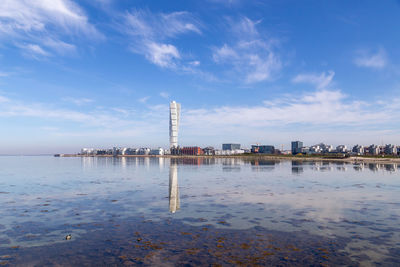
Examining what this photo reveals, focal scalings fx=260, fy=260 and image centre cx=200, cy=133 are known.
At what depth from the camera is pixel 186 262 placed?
10.2 m

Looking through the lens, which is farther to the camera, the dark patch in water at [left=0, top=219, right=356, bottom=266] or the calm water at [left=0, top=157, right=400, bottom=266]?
the calm water at [left=0, top=157, right=400, bottom=266]

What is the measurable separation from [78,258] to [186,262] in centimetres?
445

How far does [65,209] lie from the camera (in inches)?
774

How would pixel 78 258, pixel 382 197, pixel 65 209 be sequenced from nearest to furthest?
pixel 78 258 < pixel 65 209 < pixel 382 197

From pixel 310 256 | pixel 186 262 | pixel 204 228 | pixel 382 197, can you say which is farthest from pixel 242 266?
pixel 382 197

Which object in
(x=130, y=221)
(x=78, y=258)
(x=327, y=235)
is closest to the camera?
(x=78, y=258)

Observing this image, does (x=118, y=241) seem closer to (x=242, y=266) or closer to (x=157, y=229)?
(x=157, y=229)

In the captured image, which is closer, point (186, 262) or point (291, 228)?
point (186, 262)

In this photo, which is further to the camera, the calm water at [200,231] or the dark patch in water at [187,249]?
the calm water at [200,231]

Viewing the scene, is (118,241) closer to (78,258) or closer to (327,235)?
(78,258)

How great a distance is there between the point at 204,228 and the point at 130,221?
4.83 metres

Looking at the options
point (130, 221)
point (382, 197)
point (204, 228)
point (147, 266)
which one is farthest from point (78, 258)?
point (382, 197)

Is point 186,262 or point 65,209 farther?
point 65,209

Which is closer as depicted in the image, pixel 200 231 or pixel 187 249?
pixel 187 249
